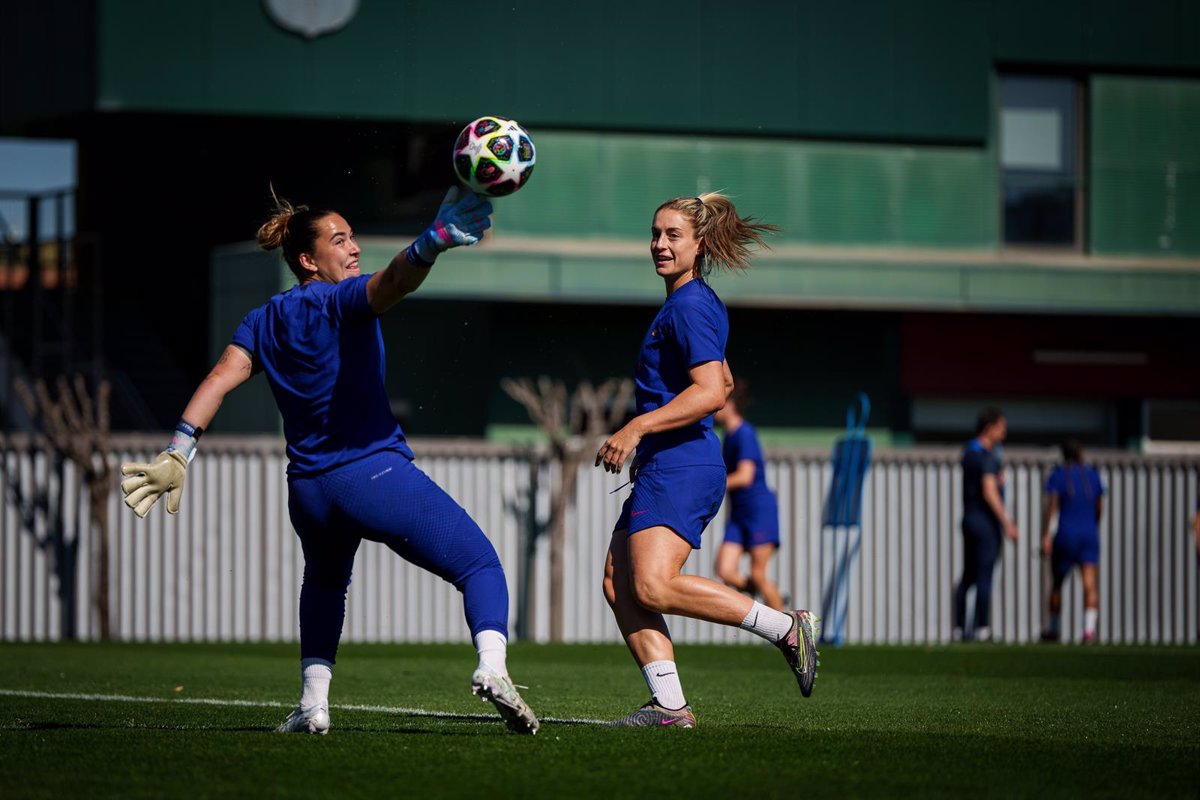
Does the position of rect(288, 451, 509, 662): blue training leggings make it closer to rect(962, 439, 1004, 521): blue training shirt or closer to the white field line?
the white field line

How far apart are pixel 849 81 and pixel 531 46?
441 cm

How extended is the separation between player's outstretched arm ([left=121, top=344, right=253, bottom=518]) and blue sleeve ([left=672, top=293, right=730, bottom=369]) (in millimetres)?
1636

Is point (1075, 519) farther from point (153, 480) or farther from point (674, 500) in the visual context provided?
point (153, 480)

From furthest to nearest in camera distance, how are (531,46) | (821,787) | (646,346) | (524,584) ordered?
(531,46) → (524,584) → (646,346) → (821,787)

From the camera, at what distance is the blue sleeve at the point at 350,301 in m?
6.91

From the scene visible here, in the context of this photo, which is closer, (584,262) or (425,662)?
(425,662)

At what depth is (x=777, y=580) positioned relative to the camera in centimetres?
2180

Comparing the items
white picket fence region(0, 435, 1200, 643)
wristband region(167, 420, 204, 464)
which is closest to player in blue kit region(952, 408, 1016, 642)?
white picket fence region(0, 435, 1200, 643)

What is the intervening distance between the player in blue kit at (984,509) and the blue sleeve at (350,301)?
502 inches

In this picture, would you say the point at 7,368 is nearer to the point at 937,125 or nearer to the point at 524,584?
the point at 524,584

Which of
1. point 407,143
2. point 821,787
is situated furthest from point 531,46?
point 821,787

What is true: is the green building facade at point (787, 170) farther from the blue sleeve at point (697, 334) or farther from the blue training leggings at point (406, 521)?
the blue training leggings at point (406, 521)

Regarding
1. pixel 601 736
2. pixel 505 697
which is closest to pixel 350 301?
pixel 505 697

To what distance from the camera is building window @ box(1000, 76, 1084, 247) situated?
89.4 ft
